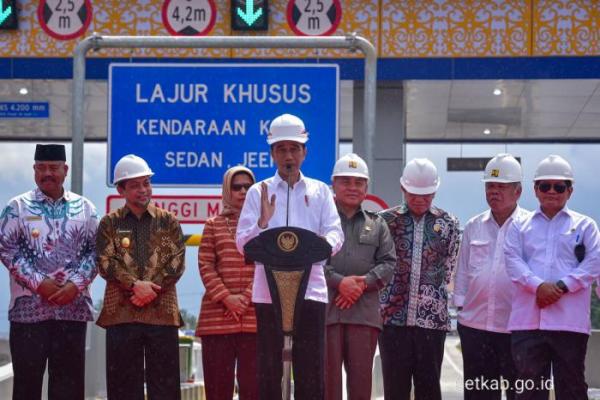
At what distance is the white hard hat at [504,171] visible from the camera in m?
9.17

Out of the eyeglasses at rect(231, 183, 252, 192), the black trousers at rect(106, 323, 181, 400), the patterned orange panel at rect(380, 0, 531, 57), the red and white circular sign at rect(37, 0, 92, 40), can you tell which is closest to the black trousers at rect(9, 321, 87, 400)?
the black trousers at rect(106, 323, 181, 400)

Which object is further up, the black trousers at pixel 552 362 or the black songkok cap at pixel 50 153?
the black songkok cap at pixel 50 153

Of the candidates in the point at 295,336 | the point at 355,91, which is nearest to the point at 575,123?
the point at 355,91

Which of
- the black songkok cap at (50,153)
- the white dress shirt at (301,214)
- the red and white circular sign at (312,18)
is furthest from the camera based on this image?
the red and white circular sign at (312,18)

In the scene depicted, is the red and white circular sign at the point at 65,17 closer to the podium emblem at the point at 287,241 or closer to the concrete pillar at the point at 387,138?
the concrete pillar at the point at 387,138

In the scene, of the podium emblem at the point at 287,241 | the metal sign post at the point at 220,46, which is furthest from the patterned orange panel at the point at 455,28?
the podium emblem at the point at 287,241

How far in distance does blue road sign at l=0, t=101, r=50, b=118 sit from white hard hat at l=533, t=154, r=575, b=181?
12087 millimetres

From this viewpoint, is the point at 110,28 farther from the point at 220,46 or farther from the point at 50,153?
the point at 50,153

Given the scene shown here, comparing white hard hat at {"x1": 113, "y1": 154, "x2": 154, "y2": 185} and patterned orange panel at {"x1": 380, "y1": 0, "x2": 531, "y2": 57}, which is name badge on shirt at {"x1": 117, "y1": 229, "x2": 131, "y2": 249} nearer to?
white hard hat at {"x1": 113, "y1": 154, "x2": 154, "y2": 185}

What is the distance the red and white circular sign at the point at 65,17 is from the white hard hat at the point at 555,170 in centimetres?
941

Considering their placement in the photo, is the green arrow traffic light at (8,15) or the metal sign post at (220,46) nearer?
Result: the metal sign post at (220,46)

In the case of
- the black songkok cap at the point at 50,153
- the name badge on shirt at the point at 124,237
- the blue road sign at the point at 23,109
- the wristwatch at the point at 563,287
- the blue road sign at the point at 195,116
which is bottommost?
the wristwatch at the point at 563,287

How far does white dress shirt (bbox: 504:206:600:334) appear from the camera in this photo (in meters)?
8.54

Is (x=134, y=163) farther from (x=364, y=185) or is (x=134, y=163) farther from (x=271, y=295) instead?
(x=271, y=295)
